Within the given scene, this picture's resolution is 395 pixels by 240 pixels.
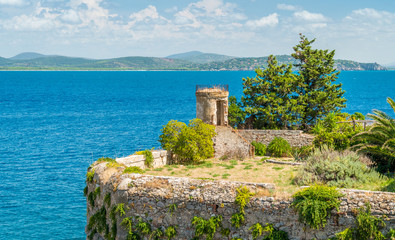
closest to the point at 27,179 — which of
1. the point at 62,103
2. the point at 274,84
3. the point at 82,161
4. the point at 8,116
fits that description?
the point at 82,161

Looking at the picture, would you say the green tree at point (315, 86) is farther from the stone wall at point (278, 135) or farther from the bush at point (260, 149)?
the bush at point (260, 149)

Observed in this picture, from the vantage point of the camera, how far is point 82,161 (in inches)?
1640

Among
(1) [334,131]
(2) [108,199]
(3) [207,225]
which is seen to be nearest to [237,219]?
(3) [207,225]

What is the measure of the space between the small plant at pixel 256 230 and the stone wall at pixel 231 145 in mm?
13169

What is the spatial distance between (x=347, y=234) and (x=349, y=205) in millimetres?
942

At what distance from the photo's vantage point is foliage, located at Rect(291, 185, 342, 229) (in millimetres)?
13820

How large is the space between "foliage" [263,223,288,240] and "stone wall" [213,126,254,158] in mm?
13350

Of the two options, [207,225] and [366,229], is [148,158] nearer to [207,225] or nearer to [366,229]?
[207,225]

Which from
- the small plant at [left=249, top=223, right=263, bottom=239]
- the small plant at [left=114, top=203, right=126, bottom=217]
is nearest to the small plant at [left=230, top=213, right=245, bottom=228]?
the small plant at [left=249, top=223, right=263, bottom=239]

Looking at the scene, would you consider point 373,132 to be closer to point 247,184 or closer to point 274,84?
point 247,184

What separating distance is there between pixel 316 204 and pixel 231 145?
1464 cm

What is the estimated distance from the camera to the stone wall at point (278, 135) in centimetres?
3053

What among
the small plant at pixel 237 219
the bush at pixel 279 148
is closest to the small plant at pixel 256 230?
the small plant at pixel 237 219

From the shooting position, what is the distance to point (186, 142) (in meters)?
25.4
